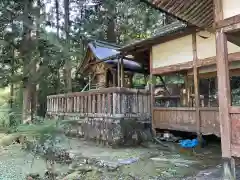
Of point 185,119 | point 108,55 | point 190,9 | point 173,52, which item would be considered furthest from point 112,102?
point 108,55

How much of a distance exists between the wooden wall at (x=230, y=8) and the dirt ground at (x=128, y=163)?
9.59 feet

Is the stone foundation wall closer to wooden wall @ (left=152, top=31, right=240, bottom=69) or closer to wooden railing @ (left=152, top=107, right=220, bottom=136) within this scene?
wooden railing @ (left=152, top=107, right=220, bottom=136)

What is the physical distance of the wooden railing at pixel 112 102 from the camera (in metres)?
8.23

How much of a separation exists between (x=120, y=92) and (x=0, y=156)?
14.5 ft

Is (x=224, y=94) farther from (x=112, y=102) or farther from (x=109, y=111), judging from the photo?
(x=109, y=111)

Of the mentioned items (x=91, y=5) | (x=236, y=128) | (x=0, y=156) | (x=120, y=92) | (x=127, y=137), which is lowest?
(x=0, y=156)

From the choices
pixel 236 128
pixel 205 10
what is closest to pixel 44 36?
pixel 205 10

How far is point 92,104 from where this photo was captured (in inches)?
364

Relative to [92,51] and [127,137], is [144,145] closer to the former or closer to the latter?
[127,137]

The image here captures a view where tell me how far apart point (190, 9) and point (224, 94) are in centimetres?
177

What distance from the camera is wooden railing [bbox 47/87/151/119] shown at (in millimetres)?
8227

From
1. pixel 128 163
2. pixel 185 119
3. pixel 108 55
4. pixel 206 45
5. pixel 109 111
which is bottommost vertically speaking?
pixel 128 163

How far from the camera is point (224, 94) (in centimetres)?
428

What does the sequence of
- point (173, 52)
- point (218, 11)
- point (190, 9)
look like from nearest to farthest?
point (218, 11), point (190, 9), point (173, 52)
